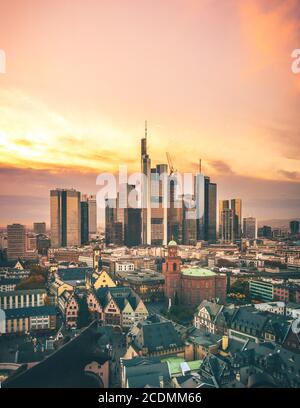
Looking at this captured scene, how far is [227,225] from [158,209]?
4757 mm

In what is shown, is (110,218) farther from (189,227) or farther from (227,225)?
(227,225)

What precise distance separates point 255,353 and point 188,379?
5.26ft

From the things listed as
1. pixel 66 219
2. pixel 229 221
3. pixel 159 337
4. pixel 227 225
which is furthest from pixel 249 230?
pixel 159 337

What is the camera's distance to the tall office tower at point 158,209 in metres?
20.5

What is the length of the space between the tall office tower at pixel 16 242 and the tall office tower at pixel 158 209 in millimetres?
7410

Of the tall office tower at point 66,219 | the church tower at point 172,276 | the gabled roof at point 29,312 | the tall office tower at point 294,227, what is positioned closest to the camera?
the gabled roof at point 29,312

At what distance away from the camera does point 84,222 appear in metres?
20.1

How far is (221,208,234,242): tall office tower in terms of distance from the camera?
2081 centimetres

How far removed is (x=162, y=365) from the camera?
5.32m

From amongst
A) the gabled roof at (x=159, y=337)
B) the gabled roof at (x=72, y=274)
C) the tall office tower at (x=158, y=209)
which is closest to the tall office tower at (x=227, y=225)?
the tall office tower at (x=158, y=209)

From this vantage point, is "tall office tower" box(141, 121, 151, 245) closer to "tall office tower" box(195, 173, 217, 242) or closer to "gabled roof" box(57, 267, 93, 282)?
"tall office tower" box(195, 173, 217, 242)

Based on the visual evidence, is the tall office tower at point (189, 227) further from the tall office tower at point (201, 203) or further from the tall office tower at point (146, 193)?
the tall office tower at point (146, 193)
